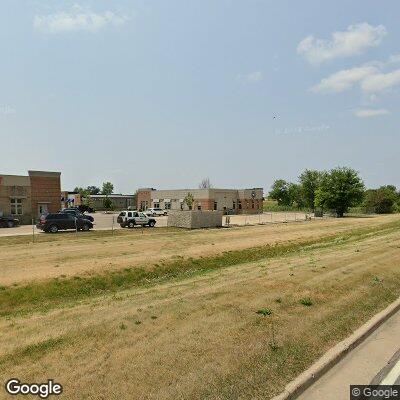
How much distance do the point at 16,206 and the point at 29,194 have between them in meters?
2.19

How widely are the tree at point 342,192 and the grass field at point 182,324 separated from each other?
214ft

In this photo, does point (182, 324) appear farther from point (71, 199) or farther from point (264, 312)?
point (71, 199)

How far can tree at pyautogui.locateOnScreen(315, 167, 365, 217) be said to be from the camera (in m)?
81.8

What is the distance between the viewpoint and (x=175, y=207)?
297 feet

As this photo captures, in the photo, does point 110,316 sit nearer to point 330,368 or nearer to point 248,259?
point 330,368

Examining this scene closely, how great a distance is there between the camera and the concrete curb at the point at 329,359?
6320 mm

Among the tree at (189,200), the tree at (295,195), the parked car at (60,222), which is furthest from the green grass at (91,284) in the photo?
the tree at (295,195)

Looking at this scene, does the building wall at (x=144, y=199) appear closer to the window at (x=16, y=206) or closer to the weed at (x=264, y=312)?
the window at (x=16, y=206)

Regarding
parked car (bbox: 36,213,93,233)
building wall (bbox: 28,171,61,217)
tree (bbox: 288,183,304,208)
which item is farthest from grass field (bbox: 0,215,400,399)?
tree (bbox: 288,183,304,208)

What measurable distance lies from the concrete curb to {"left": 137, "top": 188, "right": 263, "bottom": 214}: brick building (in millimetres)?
74395

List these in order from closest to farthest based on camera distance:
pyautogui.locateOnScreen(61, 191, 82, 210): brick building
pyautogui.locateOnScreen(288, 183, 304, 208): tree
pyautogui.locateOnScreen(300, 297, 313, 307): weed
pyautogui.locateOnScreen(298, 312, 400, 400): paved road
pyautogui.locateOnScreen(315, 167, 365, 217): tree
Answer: pyautogui.locateOnScreen(298, 312, 400, 400): paved road
pyautogui.locateOnScreen(300, 297, 313, 307): weed
pyautogui.locateOnScreen(315, 167, 365, 217): tree
pyautogui.locateOnScreen(61, 191, 82, 210): brick building
pyautogui.locateOnScreen(288, 183, 304, 208): tree

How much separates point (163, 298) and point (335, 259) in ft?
33.8

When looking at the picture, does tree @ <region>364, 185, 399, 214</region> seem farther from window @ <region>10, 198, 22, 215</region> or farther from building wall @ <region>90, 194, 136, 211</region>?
window @ <region>10, 198, 22, 215</region>

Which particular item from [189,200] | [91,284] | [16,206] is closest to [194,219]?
[16,206]
